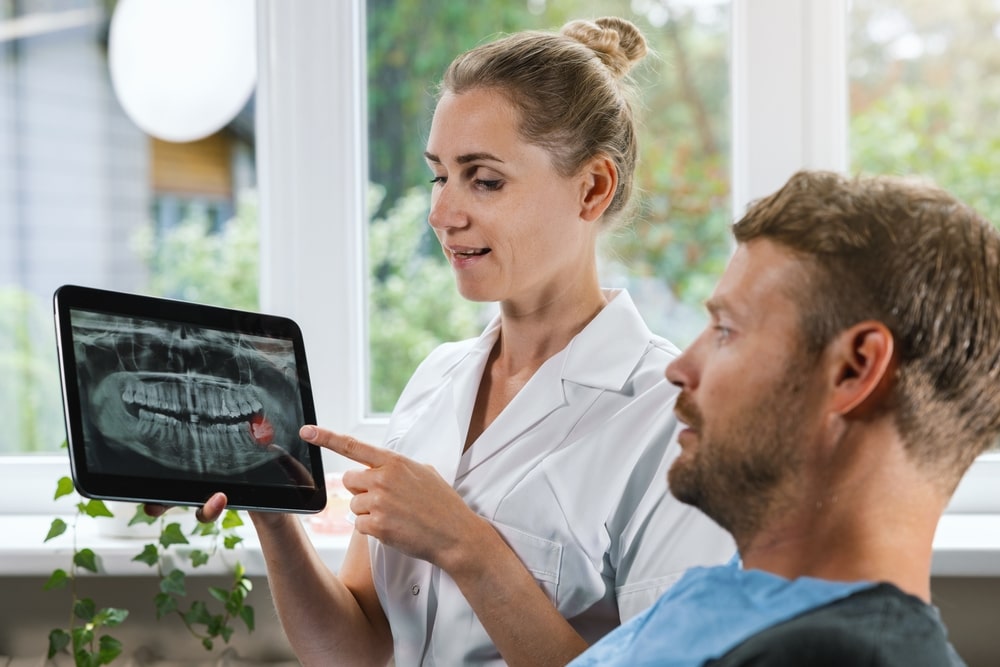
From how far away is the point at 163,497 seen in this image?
1.16m

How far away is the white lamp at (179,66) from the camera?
2.14 metres

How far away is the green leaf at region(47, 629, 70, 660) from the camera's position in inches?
70.9

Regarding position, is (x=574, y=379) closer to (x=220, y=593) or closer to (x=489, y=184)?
(x=489, y=184)

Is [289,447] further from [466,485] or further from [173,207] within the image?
[173,207]

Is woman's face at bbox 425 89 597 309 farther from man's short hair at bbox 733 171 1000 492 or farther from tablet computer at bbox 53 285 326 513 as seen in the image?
man's short hair at bbox 733 171 1000 492

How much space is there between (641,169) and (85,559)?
4.10 feet

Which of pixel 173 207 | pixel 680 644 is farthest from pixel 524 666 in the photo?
pixel 173 207

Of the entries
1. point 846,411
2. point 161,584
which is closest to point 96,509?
point 161,584

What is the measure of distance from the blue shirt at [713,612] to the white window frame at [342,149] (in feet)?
3.91

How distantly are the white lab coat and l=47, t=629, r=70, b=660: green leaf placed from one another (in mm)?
701

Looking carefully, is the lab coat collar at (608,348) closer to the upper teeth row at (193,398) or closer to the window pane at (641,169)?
the upper teeth row at (193,398)

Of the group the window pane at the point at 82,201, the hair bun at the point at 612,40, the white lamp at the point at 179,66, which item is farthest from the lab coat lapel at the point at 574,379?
the white lamp at the point at 179,66

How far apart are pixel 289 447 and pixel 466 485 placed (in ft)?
0.77

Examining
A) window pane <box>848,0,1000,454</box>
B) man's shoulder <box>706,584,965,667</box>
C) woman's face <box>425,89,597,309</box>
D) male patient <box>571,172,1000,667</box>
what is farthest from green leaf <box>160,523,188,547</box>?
window pane <box>848,0,1000,454</box>
